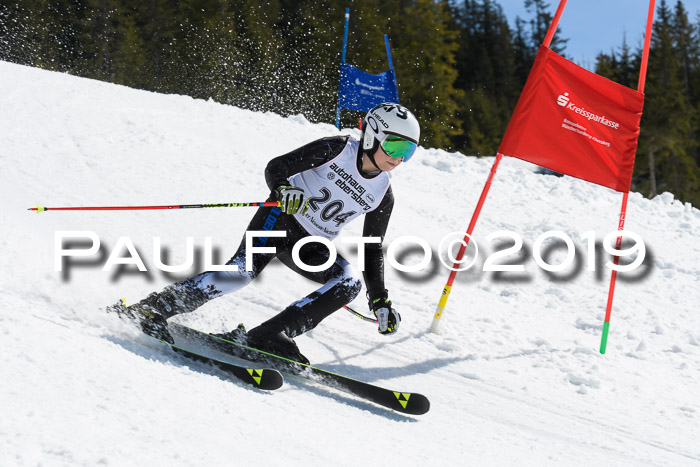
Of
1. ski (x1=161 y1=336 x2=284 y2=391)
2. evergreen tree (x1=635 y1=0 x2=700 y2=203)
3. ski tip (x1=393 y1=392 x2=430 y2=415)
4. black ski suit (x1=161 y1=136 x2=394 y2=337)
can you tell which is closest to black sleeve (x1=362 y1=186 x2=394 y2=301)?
black ski suit (x1=161 y1=136 x2=394 y2=337)

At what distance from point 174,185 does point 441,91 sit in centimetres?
2222

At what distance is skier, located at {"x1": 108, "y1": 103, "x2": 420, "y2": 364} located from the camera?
3.31 metres

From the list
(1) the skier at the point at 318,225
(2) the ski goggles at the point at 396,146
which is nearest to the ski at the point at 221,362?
(1) the skier at the point at 318,225

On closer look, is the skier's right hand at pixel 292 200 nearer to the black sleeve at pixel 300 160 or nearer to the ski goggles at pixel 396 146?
the black sleeve at pixel 300 160

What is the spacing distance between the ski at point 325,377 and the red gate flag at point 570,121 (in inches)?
89.8

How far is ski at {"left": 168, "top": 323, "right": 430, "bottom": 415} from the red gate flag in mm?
2280

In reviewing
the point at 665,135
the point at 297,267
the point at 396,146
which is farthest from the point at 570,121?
the point at 665,135

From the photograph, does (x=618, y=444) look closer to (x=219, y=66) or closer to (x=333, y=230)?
(x=333, y=230)

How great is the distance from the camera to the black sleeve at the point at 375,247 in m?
3.72

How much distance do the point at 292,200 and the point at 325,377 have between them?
946 millimetres

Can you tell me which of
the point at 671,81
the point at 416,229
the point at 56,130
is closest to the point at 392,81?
the point at 416,229

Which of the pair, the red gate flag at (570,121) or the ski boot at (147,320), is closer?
the ski boot at (147,320)

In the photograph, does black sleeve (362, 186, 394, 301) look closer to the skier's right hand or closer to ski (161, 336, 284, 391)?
the skier's right hand

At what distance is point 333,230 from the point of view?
12.4ft
